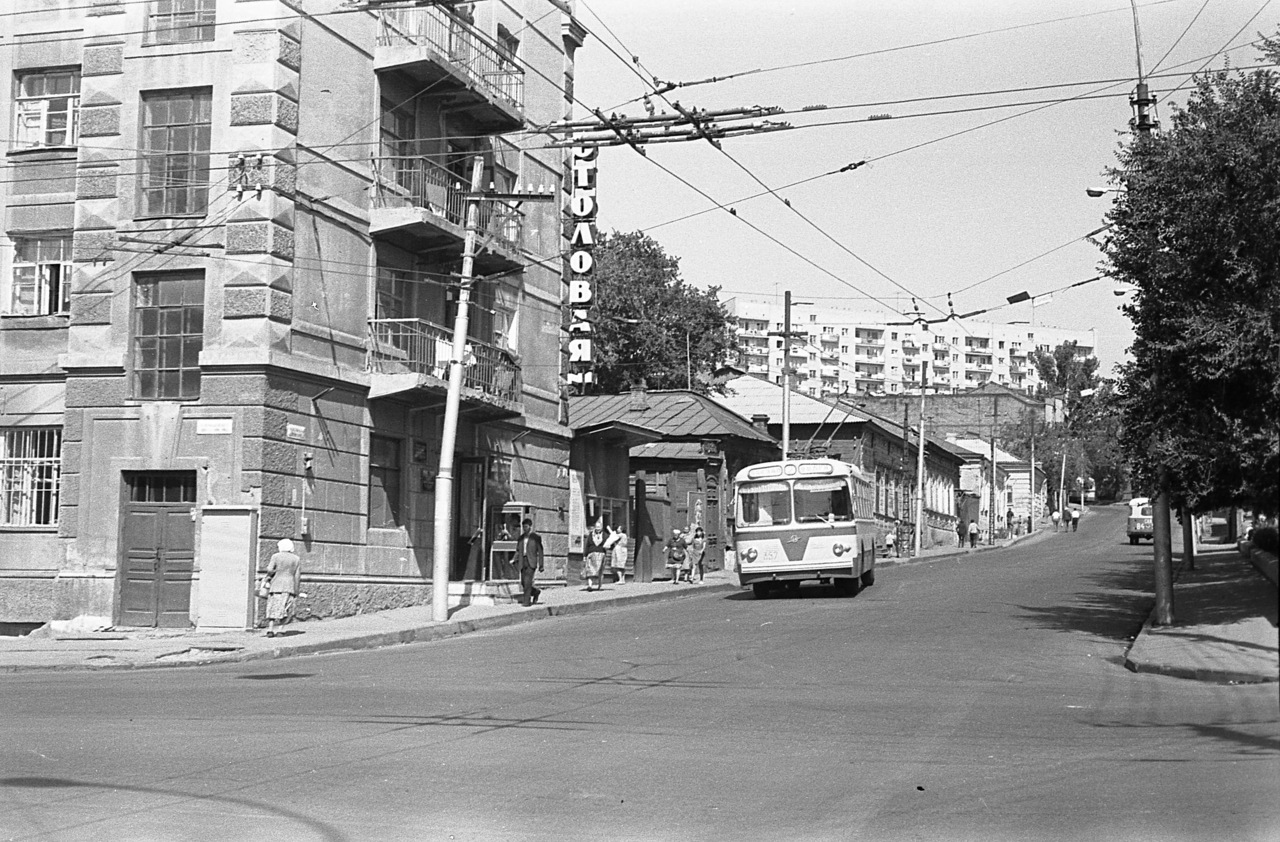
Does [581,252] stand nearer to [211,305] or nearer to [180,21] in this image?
[211,305]

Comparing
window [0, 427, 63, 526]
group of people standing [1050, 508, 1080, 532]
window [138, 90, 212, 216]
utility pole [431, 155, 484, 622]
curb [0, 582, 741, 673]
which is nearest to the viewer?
curb [0, 582, 741, 673]

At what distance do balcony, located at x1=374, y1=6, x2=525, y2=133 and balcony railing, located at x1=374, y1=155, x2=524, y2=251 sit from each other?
1.59 meters

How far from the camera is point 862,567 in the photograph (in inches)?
1347

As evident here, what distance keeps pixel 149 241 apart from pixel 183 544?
5.54 meters

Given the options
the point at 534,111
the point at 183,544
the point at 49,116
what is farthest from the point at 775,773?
the point at 534,111

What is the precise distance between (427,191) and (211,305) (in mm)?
6073

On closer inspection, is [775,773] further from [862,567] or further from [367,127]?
[862,567]

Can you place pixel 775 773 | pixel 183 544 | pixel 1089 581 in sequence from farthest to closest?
1. pixel 1089 581
2. pixel 183 544
3. pixel 775 773

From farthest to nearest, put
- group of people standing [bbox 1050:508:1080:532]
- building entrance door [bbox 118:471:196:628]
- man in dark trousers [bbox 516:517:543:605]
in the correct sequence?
group of people standing [bbox 1050:508:1080:532], man in dark trousers [bbox 516:517:543:605], building entrance door [bbox 118:471:196:628]

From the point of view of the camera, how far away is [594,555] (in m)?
34.8

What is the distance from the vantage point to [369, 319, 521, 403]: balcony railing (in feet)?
92.1

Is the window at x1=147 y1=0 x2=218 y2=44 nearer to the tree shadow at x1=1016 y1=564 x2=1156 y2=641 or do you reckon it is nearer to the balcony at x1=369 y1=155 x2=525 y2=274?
the balcony at x1=369 y1=155 x2=525 y2=274

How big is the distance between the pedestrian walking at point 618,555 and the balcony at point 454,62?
11.6 meters

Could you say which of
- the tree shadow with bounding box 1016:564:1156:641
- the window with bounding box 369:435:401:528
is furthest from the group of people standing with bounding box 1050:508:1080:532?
the window with bounding box 369:435:401:528
